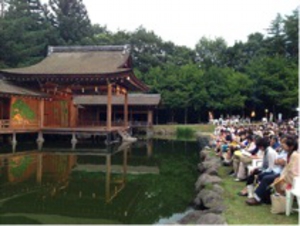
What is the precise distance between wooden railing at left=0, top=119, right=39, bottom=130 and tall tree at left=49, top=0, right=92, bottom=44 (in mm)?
31673

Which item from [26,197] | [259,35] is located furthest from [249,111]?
[26,197]

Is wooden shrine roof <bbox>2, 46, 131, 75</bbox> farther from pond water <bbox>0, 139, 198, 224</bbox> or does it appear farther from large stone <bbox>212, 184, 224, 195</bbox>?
large stone <bbox>212, 184, 224, 195</bbox>

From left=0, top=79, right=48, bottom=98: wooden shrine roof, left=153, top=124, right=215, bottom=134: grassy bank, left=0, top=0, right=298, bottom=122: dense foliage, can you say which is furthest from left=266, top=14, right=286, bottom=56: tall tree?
left=0, top=79, right=48, bottom=98: wooden shrine roof

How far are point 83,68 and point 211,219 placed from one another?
18.3m

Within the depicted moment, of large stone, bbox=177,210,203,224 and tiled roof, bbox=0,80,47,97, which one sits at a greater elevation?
tiled roof, bbox=0,80,47,97

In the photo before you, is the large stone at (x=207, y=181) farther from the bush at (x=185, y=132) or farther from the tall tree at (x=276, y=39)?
the tall tree at (x=276, y=39)

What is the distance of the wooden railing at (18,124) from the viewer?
19.2m

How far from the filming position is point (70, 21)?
5262 centimetres

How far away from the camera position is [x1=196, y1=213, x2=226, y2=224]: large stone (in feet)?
17.8

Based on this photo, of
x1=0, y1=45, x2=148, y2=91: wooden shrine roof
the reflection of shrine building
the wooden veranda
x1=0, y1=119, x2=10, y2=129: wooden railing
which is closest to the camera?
the reflection of shrine building

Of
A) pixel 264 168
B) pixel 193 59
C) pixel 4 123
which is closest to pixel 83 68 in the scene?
pixel 4 123

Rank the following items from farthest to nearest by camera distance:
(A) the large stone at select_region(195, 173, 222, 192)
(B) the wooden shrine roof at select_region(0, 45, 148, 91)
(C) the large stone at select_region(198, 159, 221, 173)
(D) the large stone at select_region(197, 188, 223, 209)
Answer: (B) the wooden shrine roof at select_region(0, 45, 148, 91) < (C) the large stone at select_region(198, 159, 221, 173) < (A) the large stone at select_region(195, 173, 222, 192) < (D) the large stone at select_region(197, 188, 223, 209)

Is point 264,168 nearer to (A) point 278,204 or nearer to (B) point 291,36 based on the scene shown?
(A) point 278,204

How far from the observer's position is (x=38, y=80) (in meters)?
22.2
